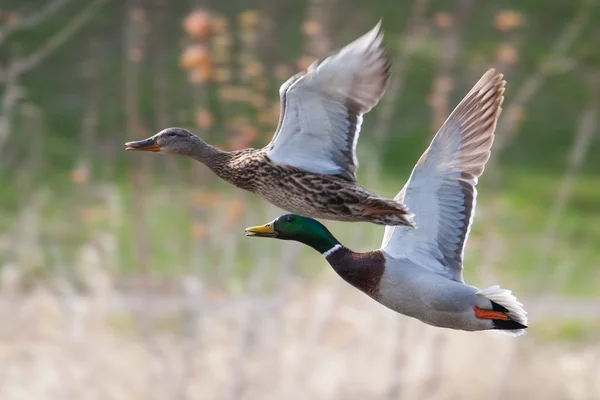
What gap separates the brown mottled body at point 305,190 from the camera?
129 inches

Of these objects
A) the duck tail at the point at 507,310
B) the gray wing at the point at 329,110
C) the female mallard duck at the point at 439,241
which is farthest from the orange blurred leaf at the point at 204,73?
the duck tail at the point at 507,310

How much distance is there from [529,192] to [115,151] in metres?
3.22

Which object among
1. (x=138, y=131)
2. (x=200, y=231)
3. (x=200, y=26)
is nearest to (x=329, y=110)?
(x=200, y=26)

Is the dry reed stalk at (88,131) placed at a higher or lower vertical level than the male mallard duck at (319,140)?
higher

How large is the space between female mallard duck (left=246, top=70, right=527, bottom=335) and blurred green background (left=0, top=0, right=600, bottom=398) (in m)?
0.96

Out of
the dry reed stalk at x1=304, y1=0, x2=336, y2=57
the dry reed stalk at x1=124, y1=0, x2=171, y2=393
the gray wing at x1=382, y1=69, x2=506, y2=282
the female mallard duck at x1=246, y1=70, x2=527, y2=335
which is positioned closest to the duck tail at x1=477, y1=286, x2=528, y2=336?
the female mallard duck at x1=246, y1=70, x2=527, y2=335

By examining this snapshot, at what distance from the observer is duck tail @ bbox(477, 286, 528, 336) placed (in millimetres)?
3209

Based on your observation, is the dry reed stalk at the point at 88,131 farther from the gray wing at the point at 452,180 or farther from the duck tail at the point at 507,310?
the duck tail at the point at 507,310

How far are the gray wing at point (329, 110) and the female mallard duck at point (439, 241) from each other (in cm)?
22

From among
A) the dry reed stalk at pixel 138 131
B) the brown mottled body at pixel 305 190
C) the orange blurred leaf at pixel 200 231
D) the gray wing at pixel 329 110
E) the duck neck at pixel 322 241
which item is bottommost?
the duck neck at pixel 322 241

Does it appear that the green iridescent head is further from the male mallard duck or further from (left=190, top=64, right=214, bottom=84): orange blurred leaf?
(left=190, top=64, right=214, bottom=84): orange blurred leaf

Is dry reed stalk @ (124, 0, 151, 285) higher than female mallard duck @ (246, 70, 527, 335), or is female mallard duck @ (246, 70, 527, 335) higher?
dry reed stalk @ (124, 0, 151, 285)

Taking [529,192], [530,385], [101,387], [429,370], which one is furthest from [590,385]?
[529,192]

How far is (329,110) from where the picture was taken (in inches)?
141
